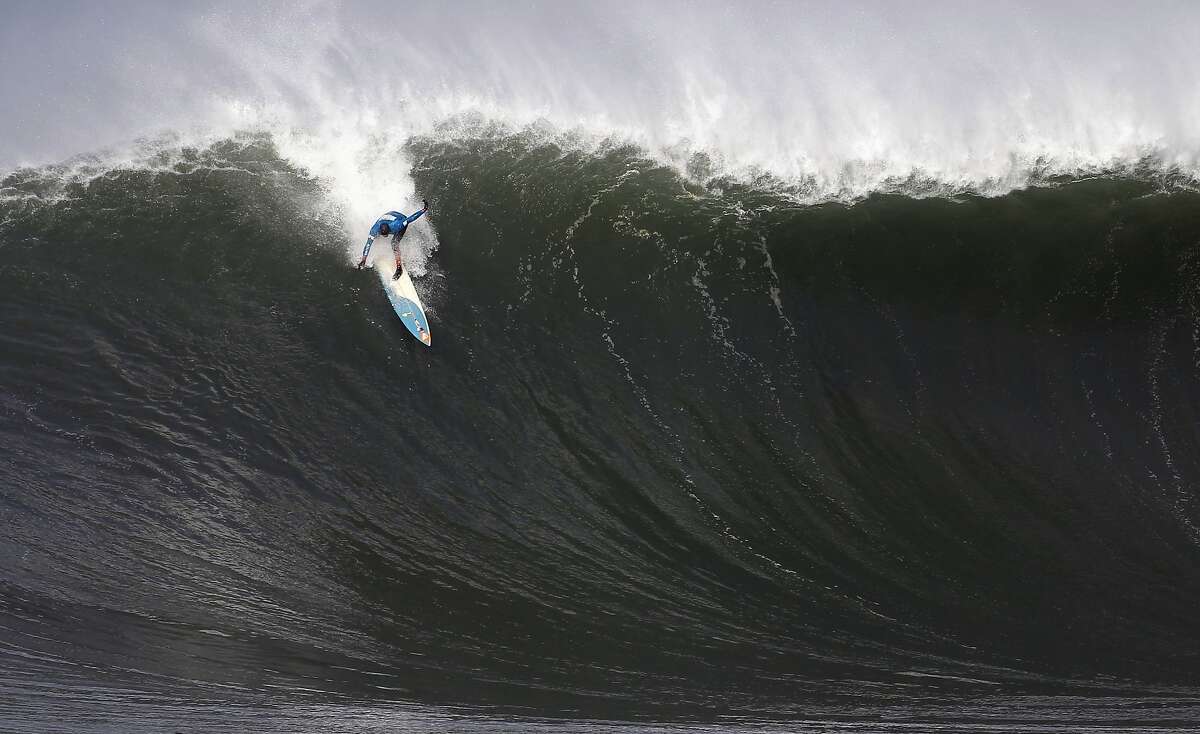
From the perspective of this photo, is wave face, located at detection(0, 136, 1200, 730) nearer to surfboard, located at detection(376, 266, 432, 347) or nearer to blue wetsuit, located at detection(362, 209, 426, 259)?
surfboard, located at detection(376, 266, 432, 347)

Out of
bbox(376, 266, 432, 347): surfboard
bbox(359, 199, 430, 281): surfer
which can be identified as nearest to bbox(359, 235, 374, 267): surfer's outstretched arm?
bbox(359, 199, 430, 281): surfer

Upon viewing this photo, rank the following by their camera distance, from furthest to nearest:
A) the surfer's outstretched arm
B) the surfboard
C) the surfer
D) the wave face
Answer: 1. the surfer's outstretched arm
2. the surfer
3. the surfboard
4. the wave face

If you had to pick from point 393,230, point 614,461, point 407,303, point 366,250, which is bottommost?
point 614,461

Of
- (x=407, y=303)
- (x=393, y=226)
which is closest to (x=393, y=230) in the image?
(x=393, y=226)

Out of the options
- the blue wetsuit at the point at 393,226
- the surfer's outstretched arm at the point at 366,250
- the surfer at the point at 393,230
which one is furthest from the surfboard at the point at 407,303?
the blue wetsuit at the point at 393,226

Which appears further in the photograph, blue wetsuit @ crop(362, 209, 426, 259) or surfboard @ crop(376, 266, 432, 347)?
blue wetsuit @ crop(362, 209, 426, 259)

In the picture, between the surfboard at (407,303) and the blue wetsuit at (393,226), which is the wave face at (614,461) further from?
the blue wetsuit at (393,226)

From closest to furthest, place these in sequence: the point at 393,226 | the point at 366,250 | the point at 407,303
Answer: the point at 407,303 → the point at 393,226 → the point at 366,250

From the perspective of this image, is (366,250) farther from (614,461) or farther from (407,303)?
(614,461)
